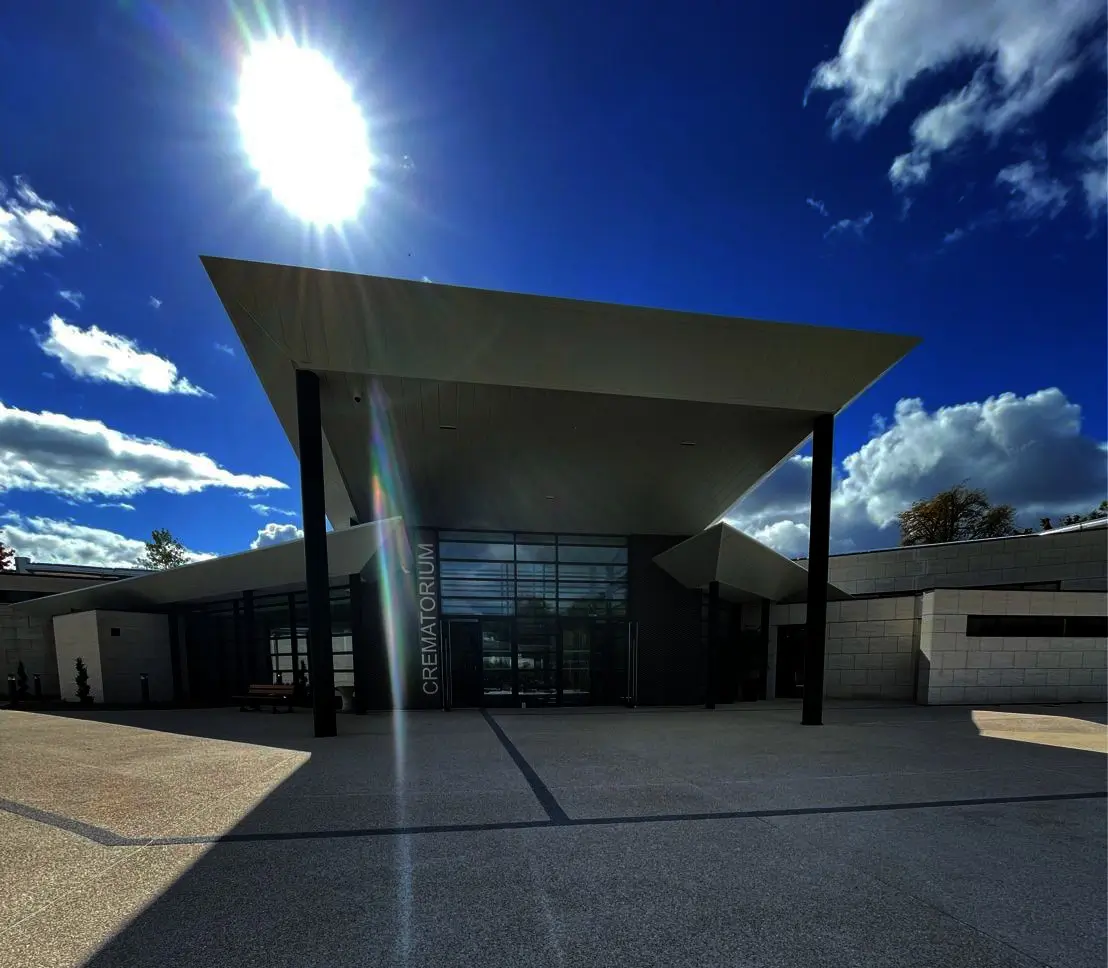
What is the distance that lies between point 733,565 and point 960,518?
89.4 feet

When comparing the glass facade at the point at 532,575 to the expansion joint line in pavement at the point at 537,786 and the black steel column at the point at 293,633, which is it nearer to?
the black steel column at the point at 293,633

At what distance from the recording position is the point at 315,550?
8.61 metres

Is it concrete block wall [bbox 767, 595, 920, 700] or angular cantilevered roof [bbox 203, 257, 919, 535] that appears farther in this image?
concrete block wall [bbox 767, 595, 920, 700]

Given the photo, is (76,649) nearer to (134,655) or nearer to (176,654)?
(134,655)

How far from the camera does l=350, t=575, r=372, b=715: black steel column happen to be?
42.0 feet

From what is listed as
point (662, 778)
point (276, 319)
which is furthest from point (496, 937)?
point (276, 319)

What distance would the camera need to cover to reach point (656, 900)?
122 inches

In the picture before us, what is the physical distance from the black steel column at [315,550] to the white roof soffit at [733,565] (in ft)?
27.9

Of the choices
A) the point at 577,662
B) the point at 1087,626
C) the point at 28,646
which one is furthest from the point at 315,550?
the point at 1087,626

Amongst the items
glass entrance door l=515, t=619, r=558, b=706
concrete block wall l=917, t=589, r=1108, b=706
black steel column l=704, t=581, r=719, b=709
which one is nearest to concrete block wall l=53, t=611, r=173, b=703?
glass entrance door l=515, t=619, r=558, b=706

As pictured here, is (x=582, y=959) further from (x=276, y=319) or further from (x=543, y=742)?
(x=276, y=319)

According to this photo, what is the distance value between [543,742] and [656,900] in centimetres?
527

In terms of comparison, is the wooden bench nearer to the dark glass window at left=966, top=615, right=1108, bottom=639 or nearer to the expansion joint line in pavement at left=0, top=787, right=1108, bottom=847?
the expansion joint line in pavement at left=0, top=787, right=1108, bottom=847

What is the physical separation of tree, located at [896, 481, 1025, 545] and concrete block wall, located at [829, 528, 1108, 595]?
12.4 m
